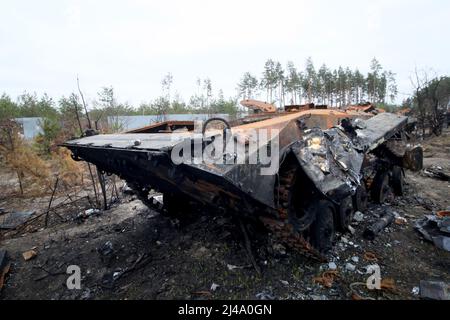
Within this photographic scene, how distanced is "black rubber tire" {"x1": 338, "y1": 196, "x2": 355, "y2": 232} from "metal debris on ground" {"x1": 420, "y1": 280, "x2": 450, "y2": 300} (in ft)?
3.96

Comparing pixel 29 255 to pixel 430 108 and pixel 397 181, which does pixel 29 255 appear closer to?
pixel 397 181

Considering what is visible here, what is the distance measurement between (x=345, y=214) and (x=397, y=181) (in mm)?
2383

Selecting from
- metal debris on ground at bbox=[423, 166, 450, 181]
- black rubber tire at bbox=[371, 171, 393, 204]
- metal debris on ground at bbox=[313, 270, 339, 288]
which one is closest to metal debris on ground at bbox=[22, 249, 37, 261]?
metal debris on ground at bbox=[313, 270, 339, 288]

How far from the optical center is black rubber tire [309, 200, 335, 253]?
3.51m

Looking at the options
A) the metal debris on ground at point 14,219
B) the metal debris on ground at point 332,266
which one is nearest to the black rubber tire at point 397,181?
the metal debris on ground at point 332,266

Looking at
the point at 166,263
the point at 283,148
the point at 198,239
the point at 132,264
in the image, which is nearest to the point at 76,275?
the point at 132,264

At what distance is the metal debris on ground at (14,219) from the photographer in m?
5.56

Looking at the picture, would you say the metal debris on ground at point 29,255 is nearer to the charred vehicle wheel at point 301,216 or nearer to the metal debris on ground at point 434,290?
the charred vehicle wheel at point 301,216

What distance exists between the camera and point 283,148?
2.69 metres

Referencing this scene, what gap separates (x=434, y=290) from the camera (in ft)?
9.12

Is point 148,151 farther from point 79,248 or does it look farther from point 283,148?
point 79,248

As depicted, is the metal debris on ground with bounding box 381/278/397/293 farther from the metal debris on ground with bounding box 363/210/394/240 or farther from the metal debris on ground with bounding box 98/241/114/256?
the metal debris on ground with bounding box 98/241/114/256

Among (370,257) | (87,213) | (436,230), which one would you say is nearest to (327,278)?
(370,257)
